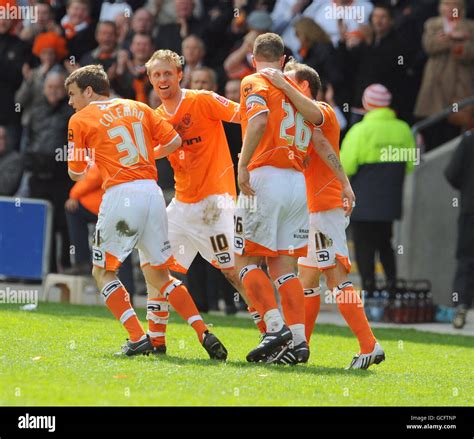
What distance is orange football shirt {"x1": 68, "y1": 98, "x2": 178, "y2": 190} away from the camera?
33.5ft

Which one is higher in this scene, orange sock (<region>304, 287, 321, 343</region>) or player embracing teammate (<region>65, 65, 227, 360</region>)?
player embracing teammate (<region>65, 65, 227, 360</region>)

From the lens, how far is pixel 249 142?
32.4ft

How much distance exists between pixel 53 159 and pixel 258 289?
820 cm

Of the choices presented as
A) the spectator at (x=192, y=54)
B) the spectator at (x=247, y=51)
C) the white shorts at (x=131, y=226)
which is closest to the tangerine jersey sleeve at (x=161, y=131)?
the white shorts at (x=131, y=226)

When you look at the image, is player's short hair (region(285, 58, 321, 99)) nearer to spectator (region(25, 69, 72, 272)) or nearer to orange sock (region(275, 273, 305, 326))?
orange sock (region(275, 273, 305, 326))

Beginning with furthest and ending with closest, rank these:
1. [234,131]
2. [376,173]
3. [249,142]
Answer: [376,173] → [234,131] → [249,142]

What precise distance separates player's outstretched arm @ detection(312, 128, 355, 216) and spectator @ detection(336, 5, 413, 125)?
690cm

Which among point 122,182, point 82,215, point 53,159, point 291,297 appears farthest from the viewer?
point 53,159

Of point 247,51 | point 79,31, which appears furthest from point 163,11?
point 247,51

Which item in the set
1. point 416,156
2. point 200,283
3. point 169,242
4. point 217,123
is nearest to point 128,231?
point 169,242

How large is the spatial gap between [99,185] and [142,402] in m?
8.42

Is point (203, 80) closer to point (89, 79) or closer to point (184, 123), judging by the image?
point (184, 123)

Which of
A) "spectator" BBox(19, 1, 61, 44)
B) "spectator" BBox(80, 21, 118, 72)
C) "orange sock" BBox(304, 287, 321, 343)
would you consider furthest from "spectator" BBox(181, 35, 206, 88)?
"orange sock" BBox(304, 287, 321, 343)

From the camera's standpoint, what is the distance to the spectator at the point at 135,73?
17859 millimetres
